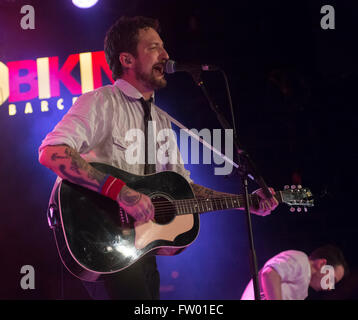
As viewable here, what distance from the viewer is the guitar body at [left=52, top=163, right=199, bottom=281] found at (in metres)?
2.34

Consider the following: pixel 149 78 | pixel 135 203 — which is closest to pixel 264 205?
pixel 135 203

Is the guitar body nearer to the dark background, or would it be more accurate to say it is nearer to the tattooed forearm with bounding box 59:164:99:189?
the tattooed forearm with bounding box 59:164:99:189

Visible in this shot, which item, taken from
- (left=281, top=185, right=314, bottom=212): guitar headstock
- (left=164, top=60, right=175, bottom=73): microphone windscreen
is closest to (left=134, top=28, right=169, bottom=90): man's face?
(left=164, top=60, right=175, bottom=73): microphone windscreen

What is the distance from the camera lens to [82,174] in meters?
2.43

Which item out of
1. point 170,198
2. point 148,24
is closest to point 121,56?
point 148,24

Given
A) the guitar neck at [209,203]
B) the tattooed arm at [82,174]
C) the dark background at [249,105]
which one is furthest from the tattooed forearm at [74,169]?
the dark background at [249,105]

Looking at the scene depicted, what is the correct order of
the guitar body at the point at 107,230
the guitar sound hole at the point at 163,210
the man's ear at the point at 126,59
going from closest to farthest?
1. the guitar body at the point at 107,230
2. the guitar sound hole at the point at 163,210
3. the man's ear at the point at 126,59

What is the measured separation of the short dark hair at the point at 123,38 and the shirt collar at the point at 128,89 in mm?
192

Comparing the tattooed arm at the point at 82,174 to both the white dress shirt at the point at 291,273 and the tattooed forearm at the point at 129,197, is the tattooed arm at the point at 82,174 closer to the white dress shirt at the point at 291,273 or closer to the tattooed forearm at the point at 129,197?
the tattooed forearm at the point at 129,197

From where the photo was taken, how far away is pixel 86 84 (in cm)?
479

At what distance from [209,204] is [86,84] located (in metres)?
2.45

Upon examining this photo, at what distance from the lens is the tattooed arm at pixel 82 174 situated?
7.97ft

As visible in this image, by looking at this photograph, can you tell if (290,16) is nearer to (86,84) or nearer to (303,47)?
(303,47)

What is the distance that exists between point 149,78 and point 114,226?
1.20m
